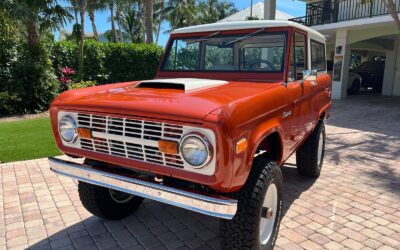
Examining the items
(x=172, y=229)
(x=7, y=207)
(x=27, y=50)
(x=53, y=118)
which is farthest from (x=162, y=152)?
(x=27, y=50)

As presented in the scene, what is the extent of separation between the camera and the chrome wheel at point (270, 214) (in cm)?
299

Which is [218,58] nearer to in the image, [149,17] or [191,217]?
[191,217]

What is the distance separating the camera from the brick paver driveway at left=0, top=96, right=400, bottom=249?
3.41 metres

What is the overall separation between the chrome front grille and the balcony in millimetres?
14188

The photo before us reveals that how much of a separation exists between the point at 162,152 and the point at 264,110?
921 mm

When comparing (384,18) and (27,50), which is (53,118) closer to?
(27,50)

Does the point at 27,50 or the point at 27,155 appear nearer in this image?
the point at 27,155

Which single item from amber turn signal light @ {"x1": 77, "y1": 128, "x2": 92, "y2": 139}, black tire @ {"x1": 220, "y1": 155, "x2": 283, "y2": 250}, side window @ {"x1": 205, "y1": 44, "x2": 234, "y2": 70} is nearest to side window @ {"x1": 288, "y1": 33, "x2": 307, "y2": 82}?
side window @ {"x1": 205, "y1": 44, "x2": 234, "y2": 70}

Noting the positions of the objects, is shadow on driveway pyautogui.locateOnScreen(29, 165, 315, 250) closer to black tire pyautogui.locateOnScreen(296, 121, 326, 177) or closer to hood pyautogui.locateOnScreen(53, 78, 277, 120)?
black tire pyautogui.locateOnScreen(296, 121, 326, 177)

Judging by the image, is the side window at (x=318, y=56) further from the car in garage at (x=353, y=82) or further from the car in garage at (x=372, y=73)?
the car in garage at (x=372, y=73)

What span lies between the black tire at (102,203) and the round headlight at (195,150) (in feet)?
5.25

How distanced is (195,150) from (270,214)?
1.00m

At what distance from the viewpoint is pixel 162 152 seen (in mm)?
2449

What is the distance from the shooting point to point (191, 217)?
3.92 metres
